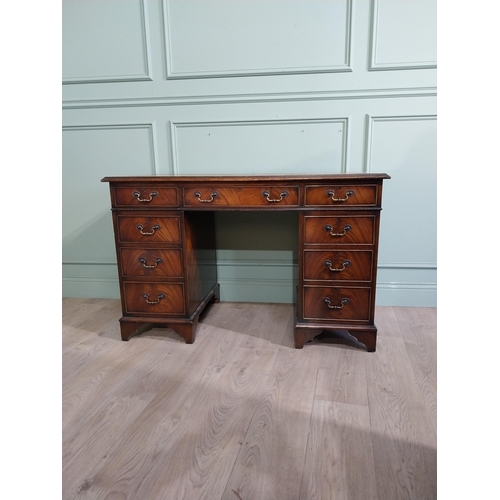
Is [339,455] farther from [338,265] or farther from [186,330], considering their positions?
[186,330]

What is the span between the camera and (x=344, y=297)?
5.75ft

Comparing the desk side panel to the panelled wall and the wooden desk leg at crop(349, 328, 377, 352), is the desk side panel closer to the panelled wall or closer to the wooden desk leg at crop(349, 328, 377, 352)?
the panelled wall

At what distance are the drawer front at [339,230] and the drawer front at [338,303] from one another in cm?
23

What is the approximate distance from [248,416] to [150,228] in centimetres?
97

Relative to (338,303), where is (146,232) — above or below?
above

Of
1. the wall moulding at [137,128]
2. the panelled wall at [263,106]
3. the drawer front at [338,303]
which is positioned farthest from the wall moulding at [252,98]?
the drawer front at [338,303]

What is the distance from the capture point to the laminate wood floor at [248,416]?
1.04 metres

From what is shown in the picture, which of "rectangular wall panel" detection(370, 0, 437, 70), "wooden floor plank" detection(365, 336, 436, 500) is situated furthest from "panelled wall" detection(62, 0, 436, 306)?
"wooden floor plank" detection(365, 336, 436, 500)

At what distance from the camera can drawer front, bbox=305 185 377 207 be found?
165cm

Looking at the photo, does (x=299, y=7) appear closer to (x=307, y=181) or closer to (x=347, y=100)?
(x=347, y=100)

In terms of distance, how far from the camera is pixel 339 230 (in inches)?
66.9

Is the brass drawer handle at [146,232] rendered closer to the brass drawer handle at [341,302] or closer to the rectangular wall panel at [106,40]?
the brass drawer handle at [341,302]

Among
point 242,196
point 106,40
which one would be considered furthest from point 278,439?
point 106,40
